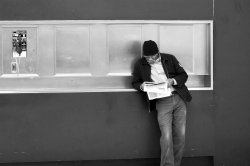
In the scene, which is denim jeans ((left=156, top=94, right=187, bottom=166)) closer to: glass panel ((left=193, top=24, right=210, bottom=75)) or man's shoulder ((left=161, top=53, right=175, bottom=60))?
man's shoulder ((left=161, top=53, right=175, bottom=60))

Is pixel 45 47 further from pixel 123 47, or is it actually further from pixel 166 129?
pixel 166 129

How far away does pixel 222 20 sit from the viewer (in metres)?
5.15

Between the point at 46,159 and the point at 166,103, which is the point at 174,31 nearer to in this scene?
the point at 166,103

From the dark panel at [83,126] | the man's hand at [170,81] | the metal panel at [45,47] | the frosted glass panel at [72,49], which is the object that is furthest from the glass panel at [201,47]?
the metal panel at [45,47]

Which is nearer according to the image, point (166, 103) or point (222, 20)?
point (166, 103)

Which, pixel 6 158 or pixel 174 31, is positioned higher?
pixel 174 31

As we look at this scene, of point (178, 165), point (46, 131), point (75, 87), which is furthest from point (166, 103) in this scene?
point (46, 131)

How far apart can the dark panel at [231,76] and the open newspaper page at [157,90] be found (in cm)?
98

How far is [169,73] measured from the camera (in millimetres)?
4836

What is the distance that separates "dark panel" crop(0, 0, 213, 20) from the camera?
494 centimetres

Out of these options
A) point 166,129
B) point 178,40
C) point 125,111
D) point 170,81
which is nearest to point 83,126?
point 125,111

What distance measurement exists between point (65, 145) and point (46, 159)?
0.34 metres

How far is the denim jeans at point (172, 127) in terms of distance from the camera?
472 cm

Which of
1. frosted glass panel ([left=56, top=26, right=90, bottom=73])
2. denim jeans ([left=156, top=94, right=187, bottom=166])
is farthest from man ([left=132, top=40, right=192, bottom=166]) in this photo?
frosted glass panel ([left=56, top=26, right=90, bottom=73])
